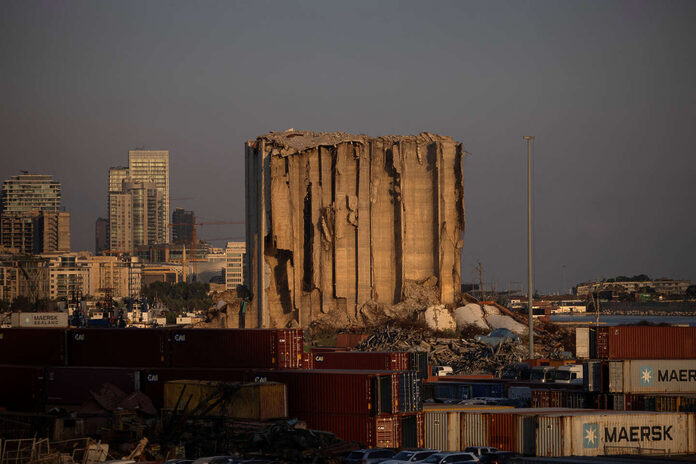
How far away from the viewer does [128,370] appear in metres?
42.6

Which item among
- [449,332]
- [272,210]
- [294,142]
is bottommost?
[449,332]

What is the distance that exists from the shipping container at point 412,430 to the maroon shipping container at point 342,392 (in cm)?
62

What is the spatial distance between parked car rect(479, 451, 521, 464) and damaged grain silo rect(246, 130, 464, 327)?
192 ft

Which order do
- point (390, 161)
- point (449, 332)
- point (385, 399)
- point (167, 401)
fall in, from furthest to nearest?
1. point (390, 161)
2. point (449, 332)
3. point (167, 401)
4. point (385, 399)

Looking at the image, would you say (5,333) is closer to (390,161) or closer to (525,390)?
(525,390)

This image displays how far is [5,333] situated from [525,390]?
23.0m

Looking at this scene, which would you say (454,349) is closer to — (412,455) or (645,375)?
(645,375)

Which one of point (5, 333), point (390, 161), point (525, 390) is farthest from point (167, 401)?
point (390, 161)

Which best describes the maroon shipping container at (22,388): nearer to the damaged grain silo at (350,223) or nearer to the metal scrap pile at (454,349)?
the metal scrap pile at (454,349)

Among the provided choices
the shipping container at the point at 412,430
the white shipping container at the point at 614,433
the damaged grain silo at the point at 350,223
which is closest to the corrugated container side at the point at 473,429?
the shipping container at the point at 412,430

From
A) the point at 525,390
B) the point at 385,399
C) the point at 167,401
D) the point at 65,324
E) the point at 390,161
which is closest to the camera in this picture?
the point at 385,399

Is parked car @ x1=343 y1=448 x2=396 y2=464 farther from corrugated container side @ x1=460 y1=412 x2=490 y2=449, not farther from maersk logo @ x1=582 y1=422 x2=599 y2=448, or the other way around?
maersk logo @ x1=582 y1=422 x2=599 y2=448

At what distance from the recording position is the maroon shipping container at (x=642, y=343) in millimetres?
41719

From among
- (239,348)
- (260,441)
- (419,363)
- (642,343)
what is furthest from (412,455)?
(419,363)
